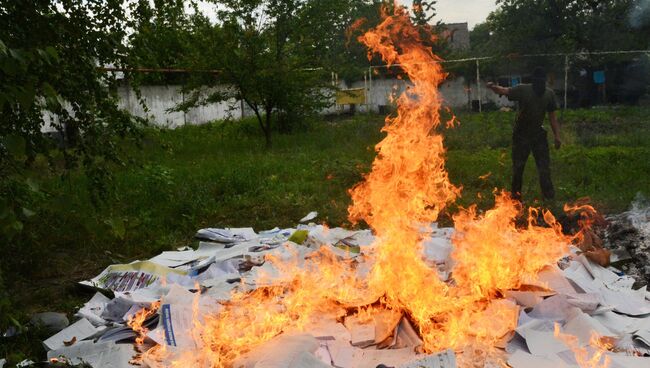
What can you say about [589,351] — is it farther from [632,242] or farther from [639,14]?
[639,14]

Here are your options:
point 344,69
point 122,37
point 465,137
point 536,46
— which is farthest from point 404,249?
point 536,46

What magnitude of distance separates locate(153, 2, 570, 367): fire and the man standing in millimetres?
2575

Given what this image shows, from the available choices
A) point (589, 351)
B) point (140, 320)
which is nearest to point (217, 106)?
point (140, 320)

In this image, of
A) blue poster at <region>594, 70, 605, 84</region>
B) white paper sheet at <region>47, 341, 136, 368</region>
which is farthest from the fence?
white paper sheet at <region>47, 341, 136, 368</region>

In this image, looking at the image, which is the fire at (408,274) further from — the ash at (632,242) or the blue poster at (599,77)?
the blue poster at (599,77)

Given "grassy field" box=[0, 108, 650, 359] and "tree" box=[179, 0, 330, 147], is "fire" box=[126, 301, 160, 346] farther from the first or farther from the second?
"tree" box=[179, 0, 330, 147]

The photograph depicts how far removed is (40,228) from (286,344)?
481cm

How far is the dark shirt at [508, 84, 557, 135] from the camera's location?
7.80 metres

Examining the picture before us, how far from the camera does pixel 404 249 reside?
4469 mm

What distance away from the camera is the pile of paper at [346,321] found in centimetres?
375

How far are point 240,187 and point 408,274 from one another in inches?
230

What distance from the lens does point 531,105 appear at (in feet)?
25.7

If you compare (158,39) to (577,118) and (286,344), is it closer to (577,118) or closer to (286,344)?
(286,344)

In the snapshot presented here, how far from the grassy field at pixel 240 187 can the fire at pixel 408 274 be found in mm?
1295
